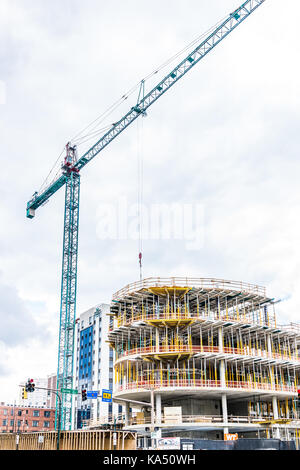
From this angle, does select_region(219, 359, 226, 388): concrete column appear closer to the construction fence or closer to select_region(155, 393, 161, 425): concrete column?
select_region(155, 393, 161, 425): concrete column

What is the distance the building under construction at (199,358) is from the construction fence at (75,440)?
1471 centimetres

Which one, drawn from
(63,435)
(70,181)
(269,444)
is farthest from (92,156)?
(269,444)

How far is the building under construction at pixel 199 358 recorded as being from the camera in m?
57.5

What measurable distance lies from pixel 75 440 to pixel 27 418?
115933 mm

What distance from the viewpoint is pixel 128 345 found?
6381cm

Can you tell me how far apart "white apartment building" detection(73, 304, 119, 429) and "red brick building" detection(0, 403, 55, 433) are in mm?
16059

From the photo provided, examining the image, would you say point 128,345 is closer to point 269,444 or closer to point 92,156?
point 269,444

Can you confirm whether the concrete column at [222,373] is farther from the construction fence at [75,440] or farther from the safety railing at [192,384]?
the construction fence at [75,440]

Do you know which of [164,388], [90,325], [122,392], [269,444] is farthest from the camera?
[90,325]

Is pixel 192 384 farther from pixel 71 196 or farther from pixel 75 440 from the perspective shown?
pixel 71 196

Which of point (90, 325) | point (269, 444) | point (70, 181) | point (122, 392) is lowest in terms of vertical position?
point (269, 444)

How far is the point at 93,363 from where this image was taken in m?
130

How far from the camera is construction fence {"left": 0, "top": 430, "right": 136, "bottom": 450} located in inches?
1454

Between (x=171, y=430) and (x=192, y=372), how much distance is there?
7.34 m
